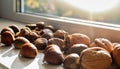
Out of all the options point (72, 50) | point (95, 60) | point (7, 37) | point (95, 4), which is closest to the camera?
point (95, 60)

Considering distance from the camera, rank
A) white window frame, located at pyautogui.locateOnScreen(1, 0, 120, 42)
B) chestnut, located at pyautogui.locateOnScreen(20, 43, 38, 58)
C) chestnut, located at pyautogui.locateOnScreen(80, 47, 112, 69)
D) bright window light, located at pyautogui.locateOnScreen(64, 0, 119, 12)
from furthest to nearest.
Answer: bright window light, located at pyautogui.locateOnScreen(64, 0, 119, 12) → white window frame, located at pyautogui.locateOnScreen(1, 0, 120, 42) → chestnut, located at pyautogui.locateOnScreen(20, 43, 38, 58) → chestnut, located at pyautogui.locateOnScreen(80, 47, 112, 69)

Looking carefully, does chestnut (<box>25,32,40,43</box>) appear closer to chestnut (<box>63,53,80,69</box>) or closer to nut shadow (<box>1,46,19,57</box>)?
nut shadow (<box>1,46,19,57</box>)

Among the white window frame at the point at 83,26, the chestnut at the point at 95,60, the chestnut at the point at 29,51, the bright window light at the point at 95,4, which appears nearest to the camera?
the chestnut at the point at 95,60

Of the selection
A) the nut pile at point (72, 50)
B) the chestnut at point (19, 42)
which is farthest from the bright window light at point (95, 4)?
the chestnut at point (19, 42)

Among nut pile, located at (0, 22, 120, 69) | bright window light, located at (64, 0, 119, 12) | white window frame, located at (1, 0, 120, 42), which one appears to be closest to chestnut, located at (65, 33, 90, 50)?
nut pile, located at (0, 22, 120, 69)

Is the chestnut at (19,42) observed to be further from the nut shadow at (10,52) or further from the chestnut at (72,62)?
the chestnut at (72,62)

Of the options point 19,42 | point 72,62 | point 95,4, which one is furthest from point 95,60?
point 95,4

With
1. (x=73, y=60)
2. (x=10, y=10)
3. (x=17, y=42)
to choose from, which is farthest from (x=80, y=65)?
(x=10, y=10)

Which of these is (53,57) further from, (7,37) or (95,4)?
(95,4)
